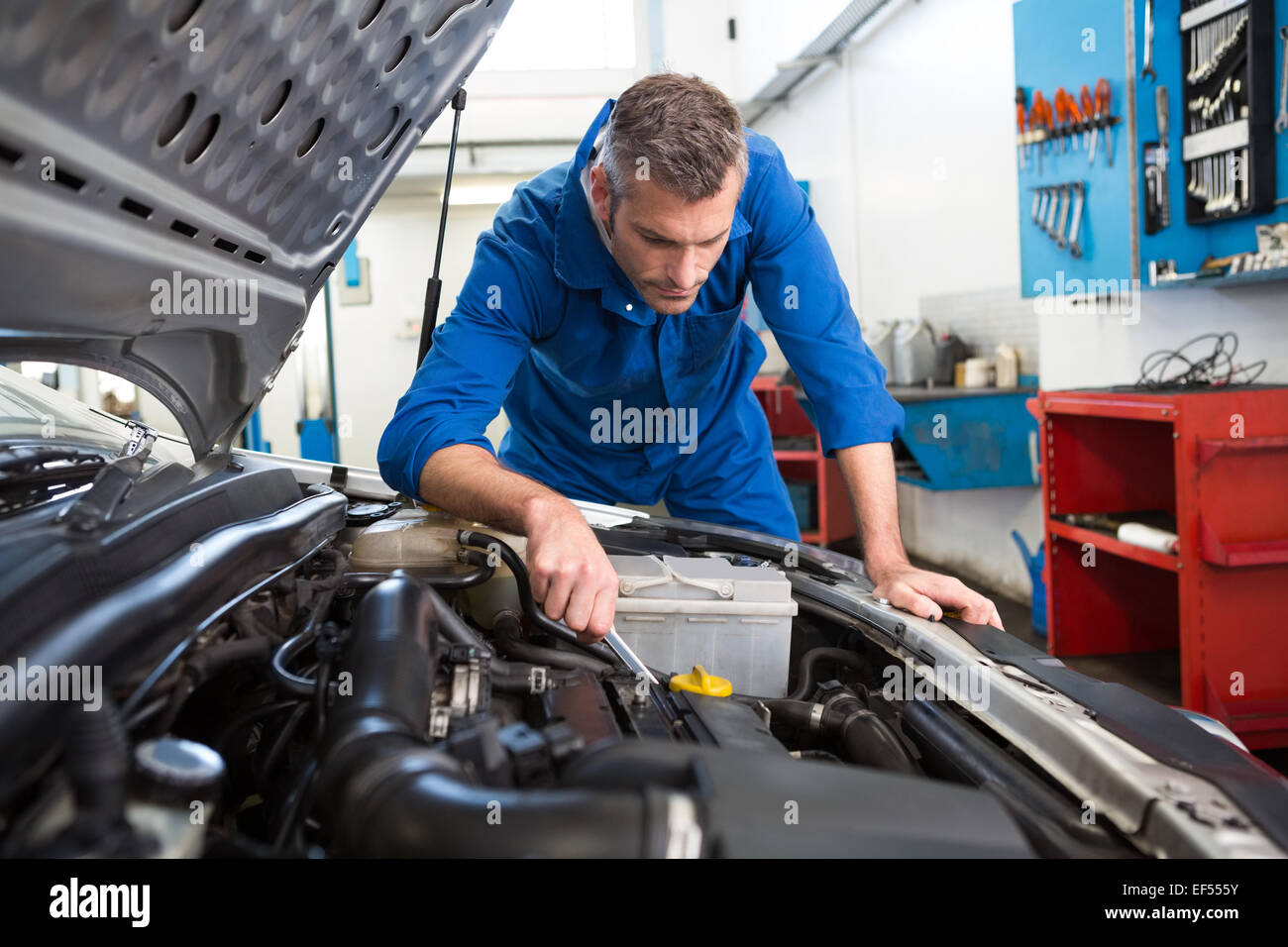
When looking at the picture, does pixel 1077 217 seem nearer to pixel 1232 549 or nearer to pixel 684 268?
pixel 1232 549

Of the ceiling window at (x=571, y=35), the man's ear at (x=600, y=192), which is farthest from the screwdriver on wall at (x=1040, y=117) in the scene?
the ceiling window at (x=571, y=35)

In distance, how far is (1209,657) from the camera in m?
2.46

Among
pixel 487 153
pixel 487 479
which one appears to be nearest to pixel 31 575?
pixel 487 479

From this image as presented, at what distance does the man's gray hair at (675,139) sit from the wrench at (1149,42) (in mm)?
2065

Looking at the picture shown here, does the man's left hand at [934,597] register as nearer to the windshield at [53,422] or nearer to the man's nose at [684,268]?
the man's nose at [684,268]

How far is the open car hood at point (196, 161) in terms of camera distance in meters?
0.66

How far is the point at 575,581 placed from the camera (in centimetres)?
106

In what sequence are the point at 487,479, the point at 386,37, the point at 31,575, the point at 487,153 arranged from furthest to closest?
the point at 487,153, the point at 487,479, the point at 386,37, the point at 31,575

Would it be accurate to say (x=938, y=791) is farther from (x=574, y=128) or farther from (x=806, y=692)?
(x=574, y=128)

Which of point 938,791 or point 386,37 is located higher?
point 386,37

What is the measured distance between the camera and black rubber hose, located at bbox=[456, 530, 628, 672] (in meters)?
1.09

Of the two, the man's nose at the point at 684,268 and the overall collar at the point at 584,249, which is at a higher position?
the overall collar at the point at 584,249
